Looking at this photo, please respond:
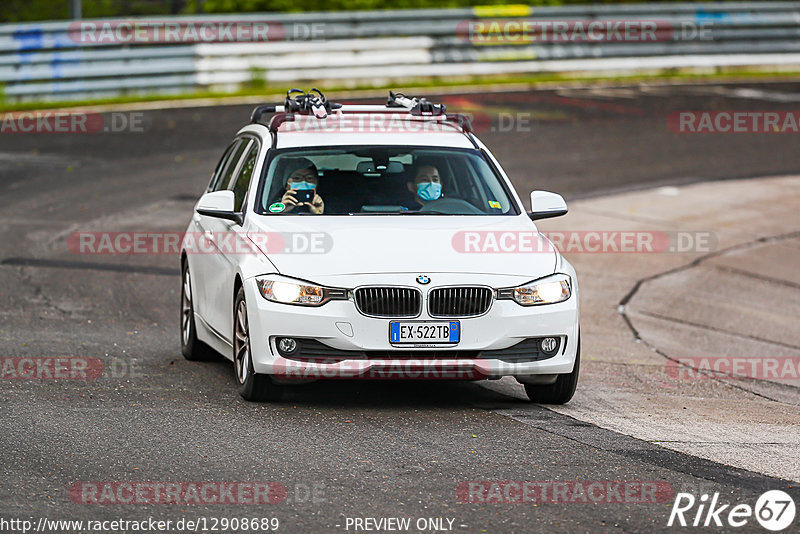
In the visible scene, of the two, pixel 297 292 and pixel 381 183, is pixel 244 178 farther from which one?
pixel 297 292

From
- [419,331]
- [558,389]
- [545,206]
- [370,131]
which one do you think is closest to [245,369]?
[419,331]

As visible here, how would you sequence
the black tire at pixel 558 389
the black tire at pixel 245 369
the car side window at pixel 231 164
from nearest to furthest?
the black tire at pixel 245 369 < the black tire at pixel 558 389 < the car side window at pixel 231 164

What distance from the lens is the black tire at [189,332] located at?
1034cm

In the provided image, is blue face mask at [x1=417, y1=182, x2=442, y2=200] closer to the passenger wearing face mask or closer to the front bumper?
the passenger wearing face mask

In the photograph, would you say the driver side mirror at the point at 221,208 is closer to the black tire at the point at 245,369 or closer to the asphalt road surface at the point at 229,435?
the black tire at the point at 245,369

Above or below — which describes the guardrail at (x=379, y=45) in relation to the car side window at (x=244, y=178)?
below

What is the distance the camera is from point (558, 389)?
8.84 m

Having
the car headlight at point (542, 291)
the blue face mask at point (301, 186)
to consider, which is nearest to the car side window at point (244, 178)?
the blue face mask at point (301, 186)

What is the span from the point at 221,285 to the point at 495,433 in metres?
2.38

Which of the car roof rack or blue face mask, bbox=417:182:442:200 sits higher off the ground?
the car roof rack

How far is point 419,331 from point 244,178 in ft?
7.39

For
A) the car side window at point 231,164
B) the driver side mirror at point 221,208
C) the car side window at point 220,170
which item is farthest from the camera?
the car side window at point 220,170

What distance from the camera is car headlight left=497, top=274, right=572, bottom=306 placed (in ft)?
27.7

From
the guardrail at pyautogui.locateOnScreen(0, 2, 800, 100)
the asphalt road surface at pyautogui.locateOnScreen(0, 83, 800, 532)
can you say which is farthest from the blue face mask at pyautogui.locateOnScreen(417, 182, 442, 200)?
the guardrail at pyautogui.locateOnScreen(0, 2, 800, 100)
